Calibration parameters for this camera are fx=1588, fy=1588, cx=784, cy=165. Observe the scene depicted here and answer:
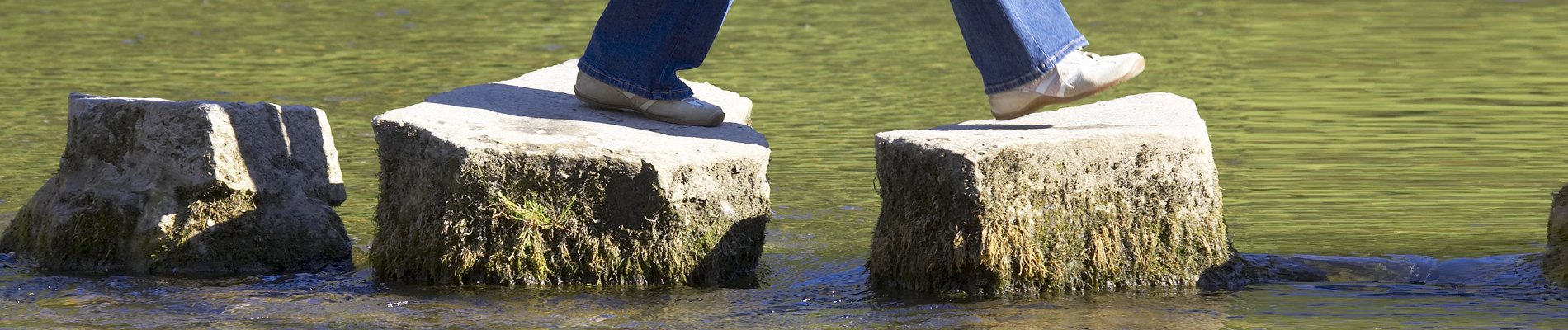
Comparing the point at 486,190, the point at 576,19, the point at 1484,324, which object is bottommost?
the point at 1484,324

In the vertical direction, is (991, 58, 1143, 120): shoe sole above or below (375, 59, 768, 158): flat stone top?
above

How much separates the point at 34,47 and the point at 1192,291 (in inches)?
376

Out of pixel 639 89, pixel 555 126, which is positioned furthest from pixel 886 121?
pixel 555 126

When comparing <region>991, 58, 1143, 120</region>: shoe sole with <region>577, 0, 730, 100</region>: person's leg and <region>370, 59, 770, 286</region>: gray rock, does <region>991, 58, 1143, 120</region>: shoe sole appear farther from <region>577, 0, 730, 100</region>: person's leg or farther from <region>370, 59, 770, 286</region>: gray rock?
<region>577, 0, 730, 100</region>: person's leg

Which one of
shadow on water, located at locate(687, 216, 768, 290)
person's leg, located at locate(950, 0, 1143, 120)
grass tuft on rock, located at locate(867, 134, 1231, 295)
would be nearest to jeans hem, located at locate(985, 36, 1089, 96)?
person's leg, located at locate(950, 0, 1143, 120)

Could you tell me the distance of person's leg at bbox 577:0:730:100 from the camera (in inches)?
182

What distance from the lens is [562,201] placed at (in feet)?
13.6

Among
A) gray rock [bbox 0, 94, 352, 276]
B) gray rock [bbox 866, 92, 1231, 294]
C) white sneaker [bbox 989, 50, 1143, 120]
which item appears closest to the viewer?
gray rock [bbox 866, 92, 1231, 294]

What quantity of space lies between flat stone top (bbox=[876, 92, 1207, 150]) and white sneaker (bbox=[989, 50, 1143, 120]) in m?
0.08

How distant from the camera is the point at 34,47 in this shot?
37.0 ft

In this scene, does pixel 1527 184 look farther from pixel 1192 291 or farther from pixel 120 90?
pixel 120 90

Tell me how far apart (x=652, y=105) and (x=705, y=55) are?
235 millimetres

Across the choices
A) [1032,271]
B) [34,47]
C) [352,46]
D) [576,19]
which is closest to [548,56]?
[352,46]

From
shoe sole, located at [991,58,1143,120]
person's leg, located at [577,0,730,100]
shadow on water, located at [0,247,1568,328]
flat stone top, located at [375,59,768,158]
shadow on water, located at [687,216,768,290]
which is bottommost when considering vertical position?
shadow on water, located at [0,247,1568,328]
